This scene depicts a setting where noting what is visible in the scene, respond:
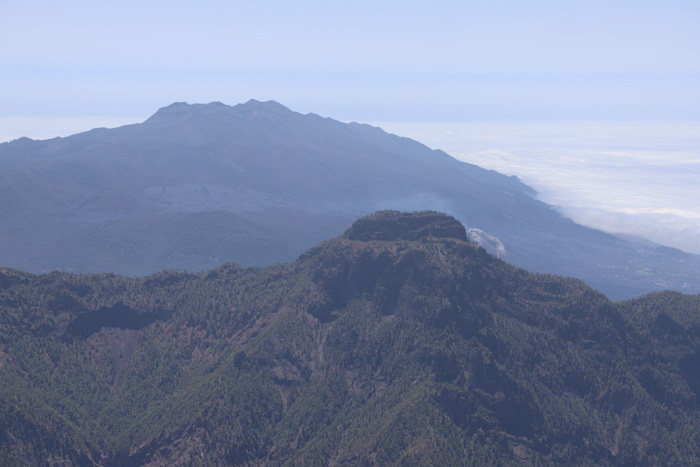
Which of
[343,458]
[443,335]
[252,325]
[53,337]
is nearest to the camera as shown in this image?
[343,458]

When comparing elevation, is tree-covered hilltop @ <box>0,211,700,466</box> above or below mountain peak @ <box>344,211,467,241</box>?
below

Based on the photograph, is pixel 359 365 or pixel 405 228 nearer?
pixel 359 365

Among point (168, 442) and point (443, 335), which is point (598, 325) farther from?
point (168, 442)

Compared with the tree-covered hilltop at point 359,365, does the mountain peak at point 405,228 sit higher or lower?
higher

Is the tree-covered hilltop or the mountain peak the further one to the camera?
the mountain peak

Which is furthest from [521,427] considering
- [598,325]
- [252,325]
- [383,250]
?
[252,325]
